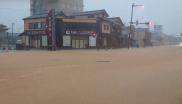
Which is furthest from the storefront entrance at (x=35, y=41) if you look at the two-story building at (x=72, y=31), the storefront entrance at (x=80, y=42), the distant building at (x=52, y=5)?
the distant building at (x=52, y=5)

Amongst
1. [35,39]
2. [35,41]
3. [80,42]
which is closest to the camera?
[80,42]

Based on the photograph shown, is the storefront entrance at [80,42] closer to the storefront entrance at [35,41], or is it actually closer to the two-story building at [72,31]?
the two-story building at [72,31]

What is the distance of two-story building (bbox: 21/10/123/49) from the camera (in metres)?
63.8

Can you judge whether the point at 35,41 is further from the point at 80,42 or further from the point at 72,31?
the point at 80,42

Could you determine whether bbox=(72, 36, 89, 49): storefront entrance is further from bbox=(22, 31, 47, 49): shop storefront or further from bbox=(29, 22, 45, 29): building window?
bbox=(29, 22, 45, 29): building window

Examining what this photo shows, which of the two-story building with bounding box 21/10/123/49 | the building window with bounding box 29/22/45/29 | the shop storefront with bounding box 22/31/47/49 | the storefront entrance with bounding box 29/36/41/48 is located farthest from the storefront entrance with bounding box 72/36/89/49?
the storefront entrance with bounding box 29/36/41/48

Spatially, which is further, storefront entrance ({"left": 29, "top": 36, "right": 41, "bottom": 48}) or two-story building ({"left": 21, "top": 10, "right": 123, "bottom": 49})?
storefront entrance ({"left": 29, "top": 36, "right": 41, "bottom": 48})

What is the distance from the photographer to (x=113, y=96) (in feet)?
36.2

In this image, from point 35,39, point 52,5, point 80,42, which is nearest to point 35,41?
point 35,39

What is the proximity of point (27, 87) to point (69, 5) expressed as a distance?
102 metres

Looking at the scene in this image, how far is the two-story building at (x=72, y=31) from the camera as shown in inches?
2512

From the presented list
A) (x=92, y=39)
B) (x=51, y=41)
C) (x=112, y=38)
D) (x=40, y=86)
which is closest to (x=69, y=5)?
(x=112, y=38)

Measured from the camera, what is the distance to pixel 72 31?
211 feet

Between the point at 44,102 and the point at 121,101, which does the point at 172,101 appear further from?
the point at 44,102
